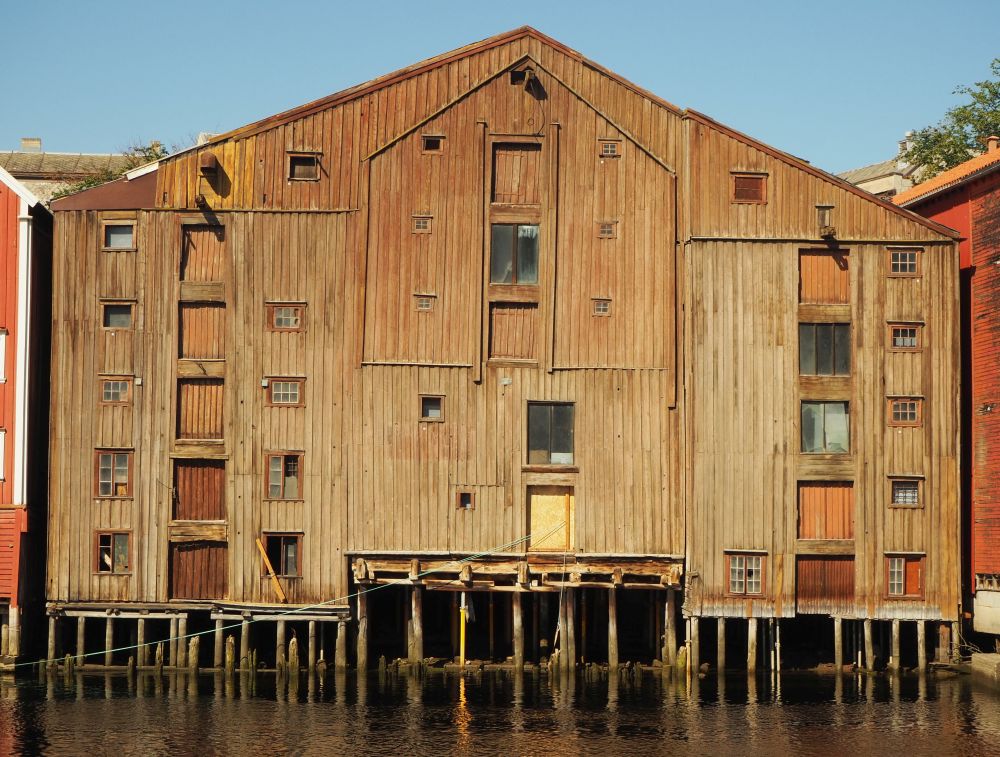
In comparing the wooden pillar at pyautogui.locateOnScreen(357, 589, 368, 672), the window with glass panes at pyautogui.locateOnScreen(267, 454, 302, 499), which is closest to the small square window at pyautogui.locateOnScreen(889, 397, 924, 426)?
the wooden pillar at pyautogui.locateOnScreen(357, 589, 368, 672)

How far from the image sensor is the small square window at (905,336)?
46.3m

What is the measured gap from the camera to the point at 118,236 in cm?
4678

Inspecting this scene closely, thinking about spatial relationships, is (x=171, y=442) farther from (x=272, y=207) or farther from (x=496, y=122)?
(x=496, y=122)

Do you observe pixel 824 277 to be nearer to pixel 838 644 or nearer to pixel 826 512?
pixel 826 512

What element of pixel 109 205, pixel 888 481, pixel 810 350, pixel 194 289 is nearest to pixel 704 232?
pixel 810 350

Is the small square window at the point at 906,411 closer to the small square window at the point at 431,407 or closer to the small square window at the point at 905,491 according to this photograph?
the small square window at the point at 905,491

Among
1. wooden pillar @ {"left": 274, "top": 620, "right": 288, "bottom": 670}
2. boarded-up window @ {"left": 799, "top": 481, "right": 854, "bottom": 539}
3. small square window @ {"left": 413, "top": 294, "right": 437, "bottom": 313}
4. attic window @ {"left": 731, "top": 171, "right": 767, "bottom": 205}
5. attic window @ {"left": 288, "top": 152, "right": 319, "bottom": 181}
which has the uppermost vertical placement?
attic window @ {"left": 288, "top": 152, "right": 319, "bottom": 181}

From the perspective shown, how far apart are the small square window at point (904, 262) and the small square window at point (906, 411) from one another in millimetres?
Result: 4196

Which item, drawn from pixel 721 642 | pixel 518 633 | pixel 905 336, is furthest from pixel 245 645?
pixel 905 336

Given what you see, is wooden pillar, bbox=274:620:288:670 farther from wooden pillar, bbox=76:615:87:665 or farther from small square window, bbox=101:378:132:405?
small square window, bbox=101:378:132:405

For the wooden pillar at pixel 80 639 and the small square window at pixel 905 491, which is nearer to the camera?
the wooden pillar at pixel 80 639

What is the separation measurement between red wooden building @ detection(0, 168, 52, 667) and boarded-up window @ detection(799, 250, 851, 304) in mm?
25657

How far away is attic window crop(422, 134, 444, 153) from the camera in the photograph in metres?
46.7

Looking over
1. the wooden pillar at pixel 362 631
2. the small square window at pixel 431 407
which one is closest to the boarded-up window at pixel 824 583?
the small square window at pixel 431 407
